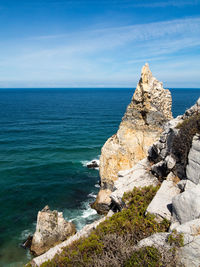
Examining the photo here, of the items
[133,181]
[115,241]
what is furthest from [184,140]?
[115,241]

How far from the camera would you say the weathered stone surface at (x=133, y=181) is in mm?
14233

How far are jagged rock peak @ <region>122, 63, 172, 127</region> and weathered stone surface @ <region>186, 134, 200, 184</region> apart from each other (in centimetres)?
1742

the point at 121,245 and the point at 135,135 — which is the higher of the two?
the point at 135,135

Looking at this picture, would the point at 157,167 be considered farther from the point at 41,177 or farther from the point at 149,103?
the point at 41,177

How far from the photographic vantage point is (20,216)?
90.6ft

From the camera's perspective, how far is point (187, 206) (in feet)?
28.8

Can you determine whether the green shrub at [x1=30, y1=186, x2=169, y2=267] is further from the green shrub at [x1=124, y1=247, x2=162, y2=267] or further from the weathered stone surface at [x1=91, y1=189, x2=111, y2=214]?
the weathered stone surface at [x1=91, y1=189, x2=111, y2=214]

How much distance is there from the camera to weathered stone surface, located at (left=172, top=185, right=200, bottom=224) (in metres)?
8.46

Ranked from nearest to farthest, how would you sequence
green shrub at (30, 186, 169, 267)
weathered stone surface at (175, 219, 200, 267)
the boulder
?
weathered stone surface at (175, 219, 200, 267), green shrub at (30, 186, 169, 267), the boulder

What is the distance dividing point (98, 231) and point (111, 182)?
62.4 ft

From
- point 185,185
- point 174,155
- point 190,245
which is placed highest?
point 174,155

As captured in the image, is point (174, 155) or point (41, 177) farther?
point (41, 177)

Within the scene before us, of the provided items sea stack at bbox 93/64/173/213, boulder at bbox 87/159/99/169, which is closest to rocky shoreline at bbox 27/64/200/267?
sea stack at bbox 93/64/173/213

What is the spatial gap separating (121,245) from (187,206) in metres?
3.30
